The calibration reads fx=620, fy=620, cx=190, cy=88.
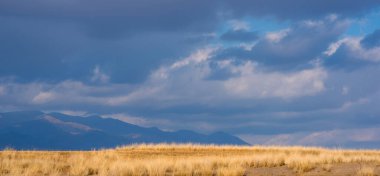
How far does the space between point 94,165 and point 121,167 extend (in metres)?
3.05

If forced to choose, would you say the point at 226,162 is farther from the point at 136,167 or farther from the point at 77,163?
the point at 77,163

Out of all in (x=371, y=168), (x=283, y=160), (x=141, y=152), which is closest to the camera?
(x=371, y=168)

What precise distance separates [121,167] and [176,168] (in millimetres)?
2876

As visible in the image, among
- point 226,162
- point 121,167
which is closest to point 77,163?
point 121,167

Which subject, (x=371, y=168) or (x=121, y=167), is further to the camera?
(x=121, y=167)

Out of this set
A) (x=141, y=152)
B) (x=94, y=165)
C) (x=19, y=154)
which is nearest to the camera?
(x=94, y=165)

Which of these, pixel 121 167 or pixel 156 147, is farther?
pixel 156 147

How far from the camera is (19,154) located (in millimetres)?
42094

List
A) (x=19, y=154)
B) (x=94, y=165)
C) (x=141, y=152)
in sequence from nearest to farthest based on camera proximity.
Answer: (x=94, y=165)
(x=19, y=154)
(x=141, y=152)

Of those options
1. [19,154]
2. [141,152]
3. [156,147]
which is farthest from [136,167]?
[156,147]

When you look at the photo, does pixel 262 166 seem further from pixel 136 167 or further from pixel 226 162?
pixel 136 167

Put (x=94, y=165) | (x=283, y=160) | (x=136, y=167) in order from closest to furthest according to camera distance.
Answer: (x=136, y=167) < (x=94, y=165) < (x=283, y=160)

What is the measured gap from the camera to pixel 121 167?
31.7 meters

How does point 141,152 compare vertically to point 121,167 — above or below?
above
